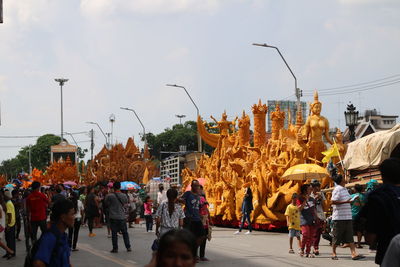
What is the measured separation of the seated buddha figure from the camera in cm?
2305

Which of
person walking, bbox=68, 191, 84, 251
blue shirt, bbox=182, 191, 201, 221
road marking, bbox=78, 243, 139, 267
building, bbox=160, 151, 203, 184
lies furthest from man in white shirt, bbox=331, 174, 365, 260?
building, bbox=160, 151, 203, 184

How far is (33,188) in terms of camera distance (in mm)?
16031

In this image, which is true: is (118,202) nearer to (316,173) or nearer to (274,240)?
Result: (274,240)

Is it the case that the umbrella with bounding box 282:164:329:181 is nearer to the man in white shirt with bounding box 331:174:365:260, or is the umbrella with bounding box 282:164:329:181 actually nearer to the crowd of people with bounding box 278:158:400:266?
the crowd of people with bounding box 278:158:400:266

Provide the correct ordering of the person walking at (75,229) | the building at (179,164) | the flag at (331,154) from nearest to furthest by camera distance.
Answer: the person walking at (75,229) → the flag at (331,154) → the building at (179,164)

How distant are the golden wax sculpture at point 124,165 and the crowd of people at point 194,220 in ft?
71.5

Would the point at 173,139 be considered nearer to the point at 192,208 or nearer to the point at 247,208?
the point at 247,208

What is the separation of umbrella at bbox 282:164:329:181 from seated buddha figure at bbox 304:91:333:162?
171 centimetres

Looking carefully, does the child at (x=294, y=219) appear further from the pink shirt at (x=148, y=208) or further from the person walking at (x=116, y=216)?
the pink shirt at (x=148, y=208)

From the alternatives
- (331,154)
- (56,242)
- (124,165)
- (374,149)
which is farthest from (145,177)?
(56,242)

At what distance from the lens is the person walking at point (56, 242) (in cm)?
600

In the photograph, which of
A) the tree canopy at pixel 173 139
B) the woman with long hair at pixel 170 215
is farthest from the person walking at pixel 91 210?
the tree canopy at pixel 173 139

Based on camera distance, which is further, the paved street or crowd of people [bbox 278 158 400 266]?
the paved street

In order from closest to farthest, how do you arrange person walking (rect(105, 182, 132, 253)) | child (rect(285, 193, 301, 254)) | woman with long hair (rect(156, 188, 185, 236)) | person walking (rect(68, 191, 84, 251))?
1. woman with long hair (rect(156, 188, 185, 236))
2. child (rect(285, 193, 301, 254))
3. person walking (rect(105, 182, 132, 253))
4. person walking (rect(68, 191, 84, 251))
